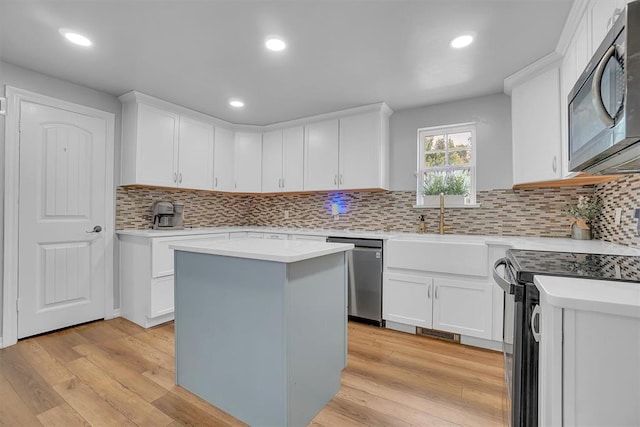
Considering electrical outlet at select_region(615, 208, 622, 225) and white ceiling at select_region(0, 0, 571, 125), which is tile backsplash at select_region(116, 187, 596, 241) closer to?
electrical outlet at select_region(615, 208, 622, 225)

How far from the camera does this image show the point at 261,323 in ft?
4.97

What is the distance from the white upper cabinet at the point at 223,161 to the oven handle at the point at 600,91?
3.78 meters

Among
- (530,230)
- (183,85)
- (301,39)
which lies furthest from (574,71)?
(183,85)

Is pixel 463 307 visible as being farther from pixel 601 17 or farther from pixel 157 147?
pixel 157 147

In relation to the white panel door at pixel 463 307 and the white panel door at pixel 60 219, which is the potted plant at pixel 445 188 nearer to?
the white panel door at pixel 463 307

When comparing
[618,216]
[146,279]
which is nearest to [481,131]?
[618,216]

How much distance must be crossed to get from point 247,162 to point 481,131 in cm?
299

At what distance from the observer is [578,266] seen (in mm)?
1245

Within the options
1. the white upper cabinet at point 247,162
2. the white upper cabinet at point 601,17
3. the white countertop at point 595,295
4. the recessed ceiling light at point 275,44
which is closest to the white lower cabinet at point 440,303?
the white countertop at point 595,295

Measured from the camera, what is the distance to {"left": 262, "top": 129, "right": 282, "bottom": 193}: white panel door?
4125 mm

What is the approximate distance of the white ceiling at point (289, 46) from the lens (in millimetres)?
1812

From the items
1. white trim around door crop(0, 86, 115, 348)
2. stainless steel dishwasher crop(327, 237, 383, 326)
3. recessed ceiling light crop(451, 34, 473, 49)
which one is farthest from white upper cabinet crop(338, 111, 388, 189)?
white trim around door crop(0, 86, 115, 348)

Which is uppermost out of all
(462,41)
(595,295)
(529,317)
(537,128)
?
(462,41)

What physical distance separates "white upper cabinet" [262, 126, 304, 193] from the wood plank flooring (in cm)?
220
